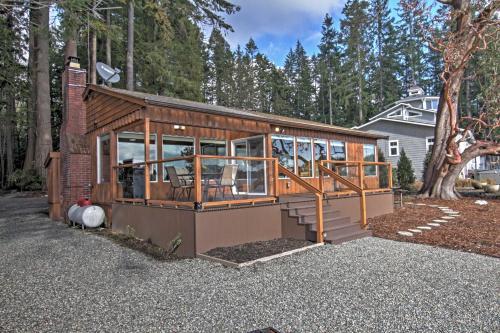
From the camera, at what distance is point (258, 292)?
4133 millimetres

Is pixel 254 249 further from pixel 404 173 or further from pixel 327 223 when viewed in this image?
pixel 404 173

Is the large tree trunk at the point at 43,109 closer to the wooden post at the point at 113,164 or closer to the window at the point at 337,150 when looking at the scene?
the wooden post at the point at 113,164

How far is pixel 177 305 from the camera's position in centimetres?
377

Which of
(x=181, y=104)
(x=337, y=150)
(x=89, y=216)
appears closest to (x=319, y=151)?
(x=337, y=150)

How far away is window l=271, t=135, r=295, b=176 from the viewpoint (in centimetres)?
1045

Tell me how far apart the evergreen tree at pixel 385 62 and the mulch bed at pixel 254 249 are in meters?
37.1

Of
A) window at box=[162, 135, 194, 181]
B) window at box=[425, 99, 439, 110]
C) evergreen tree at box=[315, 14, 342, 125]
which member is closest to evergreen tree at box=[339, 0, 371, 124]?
evergreen tree at box=[315, 14, 342, 125]

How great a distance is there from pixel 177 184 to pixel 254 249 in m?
1.96

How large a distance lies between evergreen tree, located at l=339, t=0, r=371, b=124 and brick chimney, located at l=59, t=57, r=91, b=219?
1257 inches

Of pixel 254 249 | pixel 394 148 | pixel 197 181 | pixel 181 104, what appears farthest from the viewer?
pixel 394 148

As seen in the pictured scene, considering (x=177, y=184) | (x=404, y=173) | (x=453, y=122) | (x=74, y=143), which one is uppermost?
(x=453, y=122)

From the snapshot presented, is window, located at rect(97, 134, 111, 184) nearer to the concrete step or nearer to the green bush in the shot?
the concrete step

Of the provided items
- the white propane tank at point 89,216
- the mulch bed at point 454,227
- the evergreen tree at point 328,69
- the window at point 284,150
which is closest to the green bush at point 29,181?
the white propane tank at point 89,216

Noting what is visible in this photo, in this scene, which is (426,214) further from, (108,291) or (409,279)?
(108,291)
